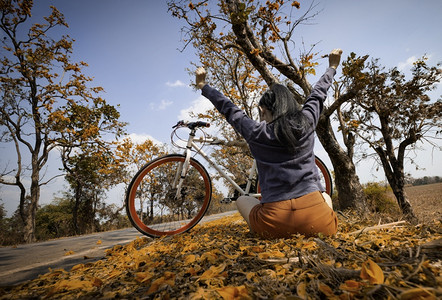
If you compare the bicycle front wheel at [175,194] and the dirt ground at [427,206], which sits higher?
the bicycle front wheel at [175,194]

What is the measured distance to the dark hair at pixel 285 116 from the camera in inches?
62.2

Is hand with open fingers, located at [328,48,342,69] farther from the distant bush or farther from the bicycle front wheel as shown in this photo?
the distant bush

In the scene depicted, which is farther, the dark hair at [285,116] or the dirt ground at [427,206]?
the dirt ground at [427,206]

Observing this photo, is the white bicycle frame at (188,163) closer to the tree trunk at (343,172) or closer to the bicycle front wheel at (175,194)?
the bicycle front wheel at (175,194)

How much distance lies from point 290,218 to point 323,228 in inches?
12.2

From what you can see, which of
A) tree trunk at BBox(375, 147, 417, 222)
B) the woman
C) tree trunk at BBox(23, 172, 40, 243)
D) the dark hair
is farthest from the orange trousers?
tree trunk at BBox(23, 172, 40, 243)

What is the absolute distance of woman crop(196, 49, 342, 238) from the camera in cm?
160

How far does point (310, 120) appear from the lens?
1.75 m

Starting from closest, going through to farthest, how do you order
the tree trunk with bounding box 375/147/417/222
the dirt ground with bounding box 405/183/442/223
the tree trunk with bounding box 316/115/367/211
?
the tree trunk with bounding box 316/115/367/211, the dirt ground with bounding box 405/183/442/223, the tree trunk with bounding box 375/147/417/222

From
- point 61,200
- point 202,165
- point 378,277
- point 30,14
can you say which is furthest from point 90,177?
point 378,277

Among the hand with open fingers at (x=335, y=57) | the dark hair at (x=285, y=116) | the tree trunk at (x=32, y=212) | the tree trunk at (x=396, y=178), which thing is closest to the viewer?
the dark hair at (x=285, y=116)

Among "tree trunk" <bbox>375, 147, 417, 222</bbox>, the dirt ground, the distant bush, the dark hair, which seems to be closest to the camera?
the dark hair

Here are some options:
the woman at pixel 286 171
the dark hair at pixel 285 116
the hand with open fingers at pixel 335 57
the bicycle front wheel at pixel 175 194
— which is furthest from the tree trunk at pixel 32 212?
the hand with open fingers at pixel 335 57

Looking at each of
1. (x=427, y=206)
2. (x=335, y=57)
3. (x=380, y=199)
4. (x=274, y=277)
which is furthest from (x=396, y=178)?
(x=274, y=277)
